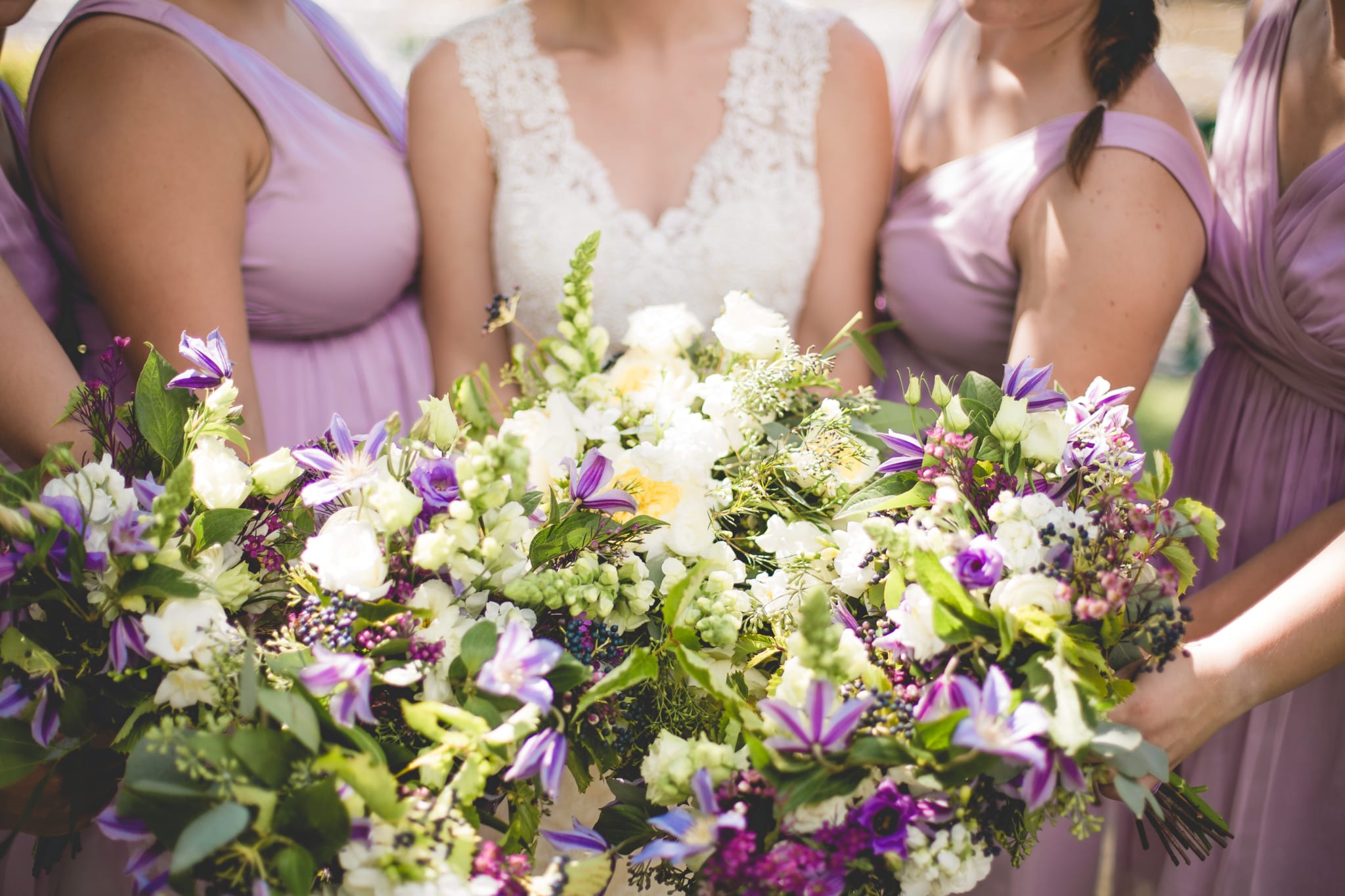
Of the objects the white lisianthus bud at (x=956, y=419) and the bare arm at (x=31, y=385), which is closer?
the white lisianthus bud at (x=956, y=419)

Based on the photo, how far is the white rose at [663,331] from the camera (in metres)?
1.47

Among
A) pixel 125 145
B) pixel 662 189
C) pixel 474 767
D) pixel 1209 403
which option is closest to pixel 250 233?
pixel 125 145

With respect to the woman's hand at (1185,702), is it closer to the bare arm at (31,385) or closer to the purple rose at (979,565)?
the purple rose at (979,565)

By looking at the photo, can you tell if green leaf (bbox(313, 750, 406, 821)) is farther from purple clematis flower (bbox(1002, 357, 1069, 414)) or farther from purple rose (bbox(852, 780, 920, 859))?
purple clematis flower (bbox(1002, 357, 1069, 414))

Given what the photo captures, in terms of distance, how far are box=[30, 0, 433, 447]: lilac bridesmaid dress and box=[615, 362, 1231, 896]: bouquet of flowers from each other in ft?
3.93

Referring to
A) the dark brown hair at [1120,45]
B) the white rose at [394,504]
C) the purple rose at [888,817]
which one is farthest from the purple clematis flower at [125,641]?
the dark brown hair at [1120,45]

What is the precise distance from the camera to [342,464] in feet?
3.36

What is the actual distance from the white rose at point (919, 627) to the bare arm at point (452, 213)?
3.94 ft

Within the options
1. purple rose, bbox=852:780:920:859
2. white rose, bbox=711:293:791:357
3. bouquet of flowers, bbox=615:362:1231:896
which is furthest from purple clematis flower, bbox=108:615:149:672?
white rose, bbox=711:293:791:357

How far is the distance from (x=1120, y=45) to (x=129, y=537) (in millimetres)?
1841

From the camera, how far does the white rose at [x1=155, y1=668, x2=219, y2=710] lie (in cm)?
95

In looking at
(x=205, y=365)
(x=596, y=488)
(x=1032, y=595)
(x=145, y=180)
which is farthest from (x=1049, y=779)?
(x=145, y=180)

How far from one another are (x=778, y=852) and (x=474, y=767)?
299 millimetres

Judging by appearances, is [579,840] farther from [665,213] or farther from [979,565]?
[665,213]
